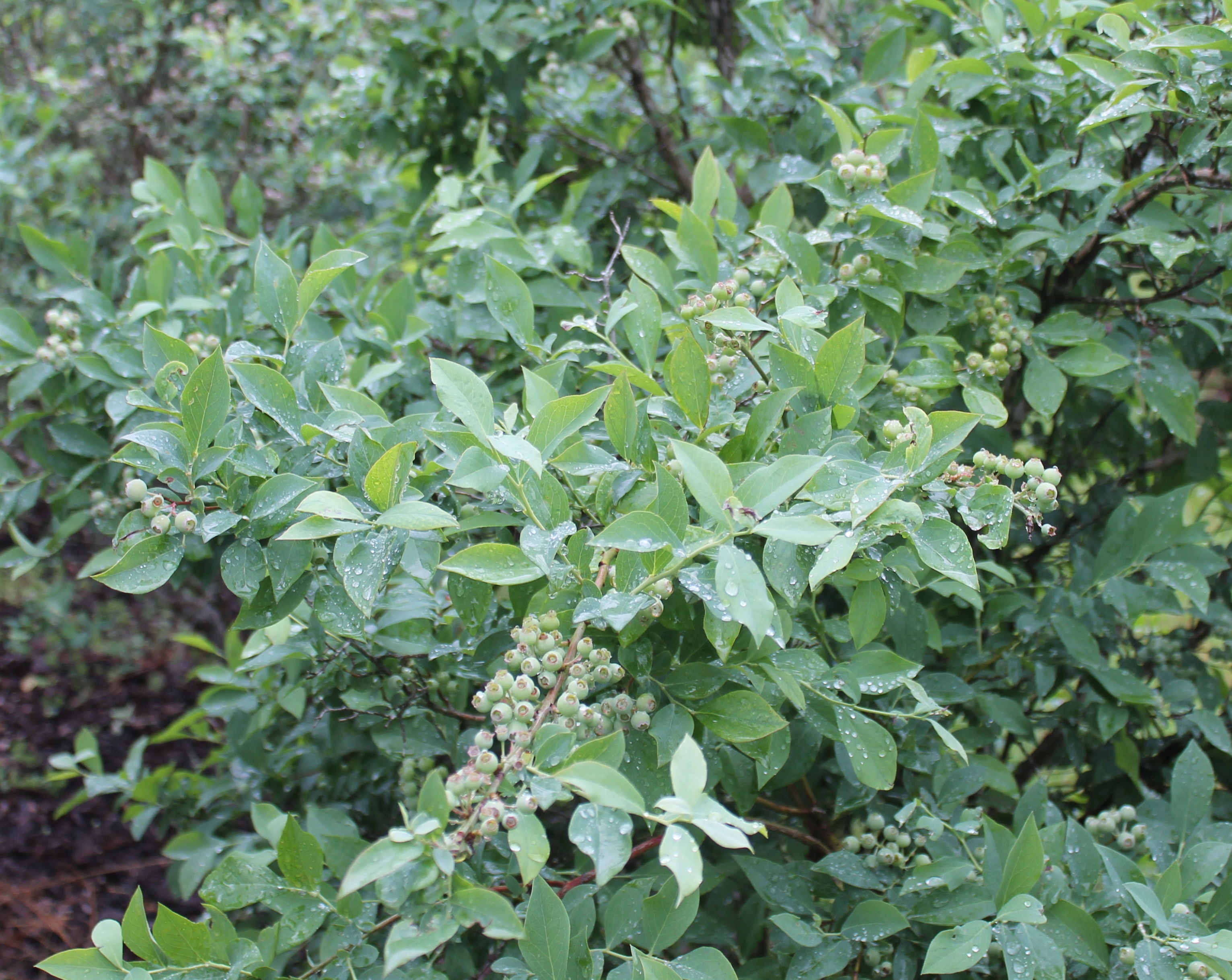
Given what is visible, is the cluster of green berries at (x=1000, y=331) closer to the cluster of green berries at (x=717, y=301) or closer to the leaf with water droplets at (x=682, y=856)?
the cluster of green berries at (x=717, y=301)

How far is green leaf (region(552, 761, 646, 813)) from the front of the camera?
687mm

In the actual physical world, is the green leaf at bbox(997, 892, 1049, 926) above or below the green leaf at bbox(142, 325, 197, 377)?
below

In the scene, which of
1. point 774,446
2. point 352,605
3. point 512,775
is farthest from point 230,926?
point 774,446

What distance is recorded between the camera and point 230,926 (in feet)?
3.32

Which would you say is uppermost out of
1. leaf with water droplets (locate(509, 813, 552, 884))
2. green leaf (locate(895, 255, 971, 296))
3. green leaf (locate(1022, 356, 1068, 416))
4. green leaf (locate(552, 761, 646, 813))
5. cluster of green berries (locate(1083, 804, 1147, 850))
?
green leaf (locate(895, 255, 971, 296))

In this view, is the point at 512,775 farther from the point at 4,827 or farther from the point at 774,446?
the point at 4,827

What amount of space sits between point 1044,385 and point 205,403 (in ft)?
3.62

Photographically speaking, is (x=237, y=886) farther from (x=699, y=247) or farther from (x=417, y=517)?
(x=699, y=247)

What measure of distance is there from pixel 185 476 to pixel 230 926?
495mm

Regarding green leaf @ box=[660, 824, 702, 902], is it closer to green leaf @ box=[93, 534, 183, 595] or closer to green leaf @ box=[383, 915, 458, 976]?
green leaf @ box=[383, 915, 458, 976]

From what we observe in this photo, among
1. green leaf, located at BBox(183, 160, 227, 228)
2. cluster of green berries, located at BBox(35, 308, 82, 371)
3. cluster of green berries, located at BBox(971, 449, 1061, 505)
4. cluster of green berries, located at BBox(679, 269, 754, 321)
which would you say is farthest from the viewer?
green leaf, located at BBox(183, 160, 227, 228)

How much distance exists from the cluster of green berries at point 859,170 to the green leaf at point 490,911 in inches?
37.5

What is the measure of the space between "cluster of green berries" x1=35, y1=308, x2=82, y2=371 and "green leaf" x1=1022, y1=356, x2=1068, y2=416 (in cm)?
152

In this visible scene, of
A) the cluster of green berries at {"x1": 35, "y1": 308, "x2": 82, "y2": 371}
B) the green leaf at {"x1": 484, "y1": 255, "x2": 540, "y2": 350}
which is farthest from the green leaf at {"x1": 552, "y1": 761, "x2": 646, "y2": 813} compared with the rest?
the cluster of green berries at {"x1": 35, "y1": 308, "x2": 82, "y2": 371}
